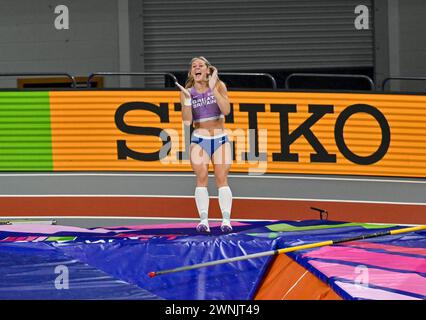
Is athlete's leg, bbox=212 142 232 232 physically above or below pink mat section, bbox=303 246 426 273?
above

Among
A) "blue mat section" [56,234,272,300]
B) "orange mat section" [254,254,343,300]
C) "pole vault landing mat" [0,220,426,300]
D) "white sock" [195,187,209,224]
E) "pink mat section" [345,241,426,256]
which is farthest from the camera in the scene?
"white sock" [195,187,209,224]

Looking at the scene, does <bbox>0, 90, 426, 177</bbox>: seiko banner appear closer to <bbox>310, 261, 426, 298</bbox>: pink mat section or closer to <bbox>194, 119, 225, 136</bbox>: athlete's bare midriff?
<bbox>194, 119, 225, 136</bbox>: athlete's bare midriff

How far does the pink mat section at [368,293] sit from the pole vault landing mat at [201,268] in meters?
0.15

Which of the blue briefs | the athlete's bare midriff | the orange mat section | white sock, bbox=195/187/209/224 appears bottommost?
the orange mat section

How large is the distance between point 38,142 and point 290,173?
3.36 metres

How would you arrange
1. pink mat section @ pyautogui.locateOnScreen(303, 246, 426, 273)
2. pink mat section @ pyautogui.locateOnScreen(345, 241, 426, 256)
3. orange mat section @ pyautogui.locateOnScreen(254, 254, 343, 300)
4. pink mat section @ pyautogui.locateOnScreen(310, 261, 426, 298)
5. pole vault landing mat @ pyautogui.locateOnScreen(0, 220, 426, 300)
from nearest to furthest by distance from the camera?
pink mat section @ pyautogui.locateOnScreen(310, 261, 426, 298) < orange mat section @ pyautogui.locateOnScreen(254, 254, 343, 300) < pole vault landing mat @ pyautogui.locateOnScreen(0, 220, 426, 300) < pink mat section @ pyautogui.locateOnScreen(303, 246, 426, 273) < pink mat section @ pyautogui.locateOnScreen(345, 241, 426, 256)

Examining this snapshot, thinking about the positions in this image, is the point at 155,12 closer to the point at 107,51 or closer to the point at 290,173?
the point at 107,51

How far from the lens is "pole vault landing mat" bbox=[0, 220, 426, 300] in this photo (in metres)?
8.25

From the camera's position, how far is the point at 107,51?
56.2ft

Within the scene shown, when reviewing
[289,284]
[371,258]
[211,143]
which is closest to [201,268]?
[289,284]

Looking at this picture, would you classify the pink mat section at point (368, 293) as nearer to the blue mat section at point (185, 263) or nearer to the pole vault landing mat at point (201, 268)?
the pole vault landing mat at point (201, 268)

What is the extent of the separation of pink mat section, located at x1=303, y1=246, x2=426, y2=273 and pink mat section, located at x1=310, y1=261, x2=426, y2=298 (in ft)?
0.78

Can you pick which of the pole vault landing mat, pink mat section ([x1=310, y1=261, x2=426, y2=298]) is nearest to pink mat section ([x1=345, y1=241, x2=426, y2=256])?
the pole vault landing mat

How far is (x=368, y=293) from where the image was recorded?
734 centimetres
